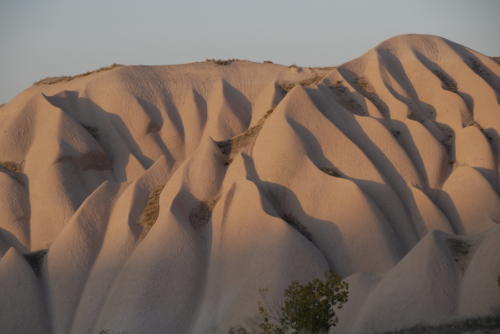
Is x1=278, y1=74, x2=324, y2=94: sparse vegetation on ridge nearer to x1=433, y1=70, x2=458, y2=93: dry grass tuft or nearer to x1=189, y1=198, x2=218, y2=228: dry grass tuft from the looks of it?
x1=433, y1=70, x2=458, y2=93: dry grass tuft

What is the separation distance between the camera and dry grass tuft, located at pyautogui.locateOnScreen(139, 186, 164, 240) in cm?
3547

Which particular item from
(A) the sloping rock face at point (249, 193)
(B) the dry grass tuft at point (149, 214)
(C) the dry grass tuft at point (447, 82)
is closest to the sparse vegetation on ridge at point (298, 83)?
(A) the sloping rock face at point (249, 193)

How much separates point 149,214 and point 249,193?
204 inches

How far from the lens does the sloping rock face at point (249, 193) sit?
3009 cm

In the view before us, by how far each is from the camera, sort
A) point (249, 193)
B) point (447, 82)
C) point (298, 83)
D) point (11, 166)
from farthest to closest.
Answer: point (298, 83) < point (447, 82) < point (11, 166) < point (249, 193)

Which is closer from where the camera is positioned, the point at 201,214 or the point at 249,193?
the point at 249,193

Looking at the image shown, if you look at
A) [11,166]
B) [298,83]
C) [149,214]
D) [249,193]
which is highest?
[298,83]

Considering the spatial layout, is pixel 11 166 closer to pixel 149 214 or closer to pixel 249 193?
pixel 149 214

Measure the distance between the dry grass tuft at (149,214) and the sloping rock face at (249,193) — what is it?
8 centimetres

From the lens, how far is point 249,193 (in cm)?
3378

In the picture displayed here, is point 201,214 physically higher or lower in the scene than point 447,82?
lower

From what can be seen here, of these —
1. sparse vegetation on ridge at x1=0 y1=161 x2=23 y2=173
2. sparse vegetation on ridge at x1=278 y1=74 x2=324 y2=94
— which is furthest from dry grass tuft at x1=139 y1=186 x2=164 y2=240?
sparse vegetation on ridge at x1=278 y1=74 x2=324 y2=94

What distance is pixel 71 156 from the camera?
135 ft

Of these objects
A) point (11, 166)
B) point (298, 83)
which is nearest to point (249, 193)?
point (298, 83)
